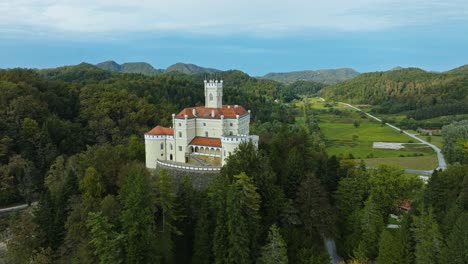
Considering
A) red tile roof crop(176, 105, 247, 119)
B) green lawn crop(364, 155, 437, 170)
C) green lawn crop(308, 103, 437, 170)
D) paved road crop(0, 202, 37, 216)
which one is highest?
→ red tile roof crop(176, 105, 247, 119)

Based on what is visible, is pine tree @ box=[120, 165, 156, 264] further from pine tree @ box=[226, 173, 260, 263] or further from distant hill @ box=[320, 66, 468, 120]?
distant hill @ box=[320, 66, 468, 120]

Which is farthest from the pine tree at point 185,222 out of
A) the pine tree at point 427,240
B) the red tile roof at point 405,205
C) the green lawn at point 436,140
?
the green lawn at point 436,140

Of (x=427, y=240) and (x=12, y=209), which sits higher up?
(x=427, y=240)

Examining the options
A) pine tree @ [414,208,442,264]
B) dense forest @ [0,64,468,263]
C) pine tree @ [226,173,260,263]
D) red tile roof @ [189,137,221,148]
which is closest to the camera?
pine tree @ [414,208,442,264]

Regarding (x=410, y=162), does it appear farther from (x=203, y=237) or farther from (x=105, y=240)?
(x=105, y=240)

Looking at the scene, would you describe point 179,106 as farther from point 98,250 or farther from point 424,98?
point 424,98

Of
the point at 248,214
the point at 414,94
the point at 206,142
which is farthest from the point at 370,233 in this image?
the point at 414,94

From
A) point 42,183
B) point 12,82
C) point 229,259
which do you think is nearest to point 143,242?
point 229,259

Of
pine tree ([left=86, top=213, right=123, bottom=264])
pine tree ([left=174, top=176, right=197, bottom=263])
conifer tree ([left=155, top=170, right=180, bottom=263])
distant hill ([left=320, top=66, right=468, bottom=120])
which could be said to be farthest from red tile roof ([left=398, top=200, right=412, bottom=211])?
distant hill ([left=320, top=66, right=468, bottom=120])
